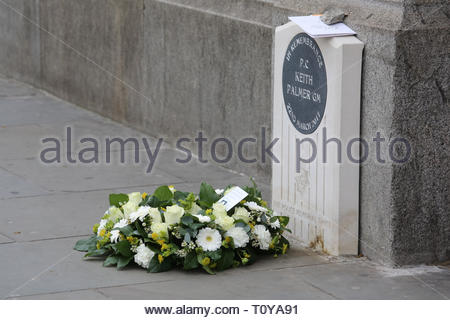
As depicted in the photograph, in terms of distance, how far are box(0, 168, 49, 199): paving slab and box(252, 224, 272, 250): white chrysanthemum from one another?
2.47 meters

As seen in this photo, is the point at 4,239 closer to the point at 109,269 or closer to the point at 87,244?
the point at 87,244

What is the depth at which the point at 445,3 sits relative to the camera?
593 centimetres

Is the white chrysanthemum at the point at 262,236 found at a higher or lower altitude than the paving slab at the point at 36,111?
lower

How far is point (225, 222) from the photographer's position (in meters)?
6.04

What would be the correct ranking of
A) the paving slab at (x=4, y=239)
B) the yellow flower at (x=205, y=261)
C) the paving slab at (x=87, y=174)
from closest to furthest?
the yellow flower at (x=205, y=261) → the paving slab at (x=4, y=239) → the paving slab at (x=87, y=174)

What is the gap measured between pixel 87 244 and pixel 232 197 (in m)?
1.02

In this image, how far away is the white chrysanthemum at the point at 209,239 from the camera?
233 inches

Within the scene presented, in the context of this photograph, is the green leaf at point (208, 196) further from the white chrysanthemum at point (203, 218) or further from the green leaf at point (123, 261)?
the green leaf at point (123, 261)

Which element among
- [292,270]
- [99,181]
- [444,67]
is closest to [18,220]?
[99,181]

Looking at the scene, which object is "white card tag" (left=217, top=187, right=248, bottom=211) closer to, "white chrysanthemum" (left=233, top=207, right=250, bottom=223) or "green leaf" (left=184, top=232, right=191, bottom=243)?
"white chrysanthemum" (left=233, top=207, right=250, bottom=223)

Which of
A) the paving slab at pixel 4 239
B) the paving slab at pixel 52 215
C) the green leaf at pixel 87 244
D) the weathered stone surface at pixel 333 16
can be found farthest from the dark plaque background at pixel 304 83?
the paving slab at pixel 4 239

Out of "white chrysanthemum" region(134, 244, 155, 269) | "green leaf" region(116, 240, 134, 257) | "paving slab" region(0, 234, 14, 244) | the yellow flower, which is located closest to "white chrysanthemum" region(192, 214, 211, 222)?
the yellow flower

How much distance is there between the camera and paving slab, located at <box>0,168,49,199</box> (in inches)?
311

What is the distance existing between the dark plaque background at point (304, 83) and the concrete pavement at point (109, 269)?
2.97 ft
